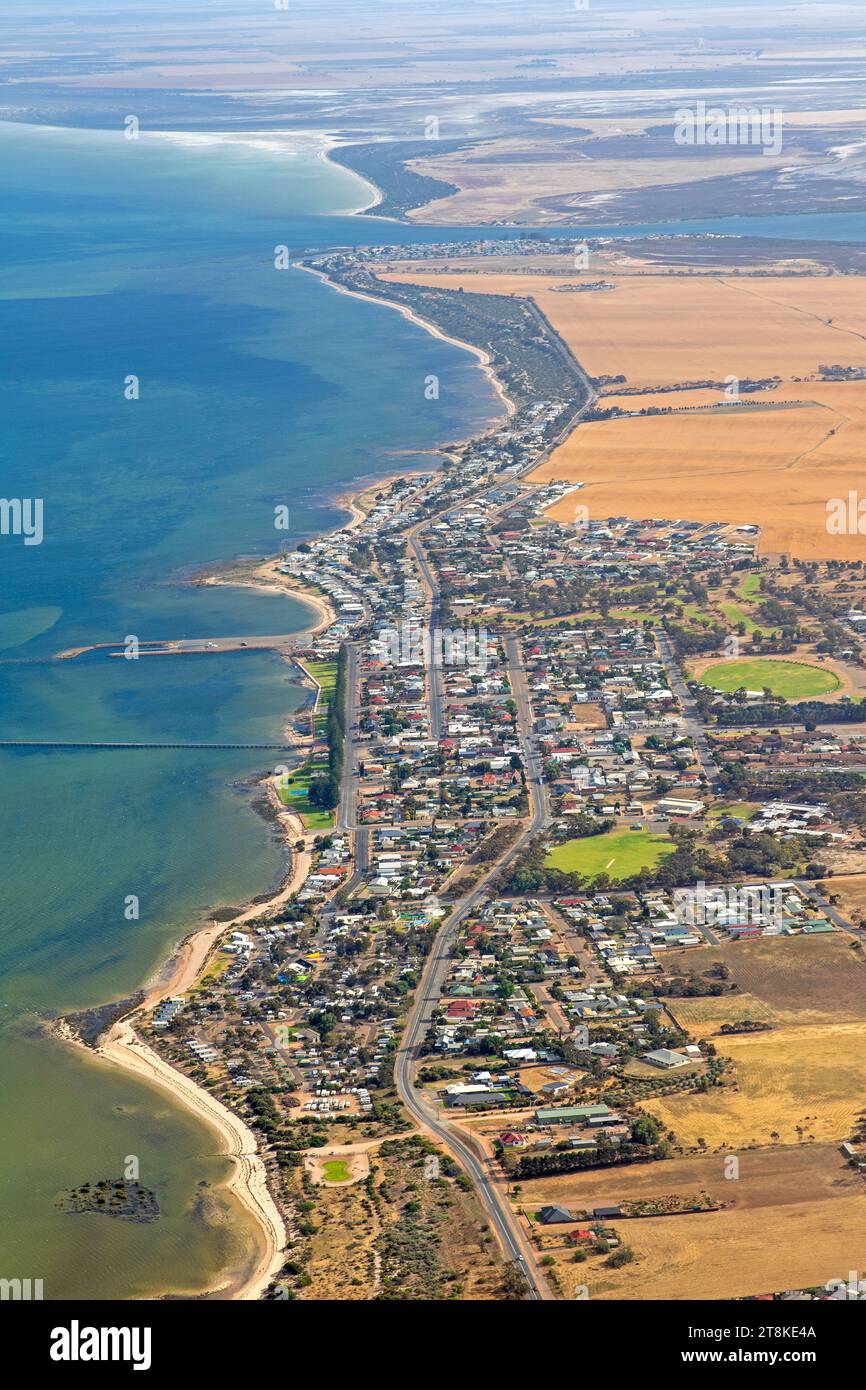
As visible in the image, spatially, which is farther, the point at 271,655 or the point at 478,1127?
the point at 271,655

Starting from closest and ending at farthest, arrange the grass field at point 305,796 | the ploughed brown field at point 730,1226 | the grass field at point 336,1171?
the ploughed brown field at point 730,1226
the grass field at point 336,1171
the grass field at point 305,796

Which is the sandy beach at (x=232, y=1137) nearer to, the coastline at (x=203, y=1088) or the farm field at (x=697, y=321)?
the coastline at (x=203, y=1088)

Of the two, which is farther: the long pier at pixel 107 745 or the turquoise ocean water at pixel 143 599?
the long pier at pixel 107 745

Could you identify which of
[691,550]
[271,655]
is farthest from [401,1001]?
[691,550]

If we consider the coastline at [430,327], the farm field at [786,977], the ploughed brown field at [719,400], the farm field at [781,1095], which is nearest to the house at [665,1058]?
the farm field at [781,1095]

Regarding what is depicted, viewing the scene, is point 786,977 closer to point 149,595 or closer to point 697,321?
point 149,595

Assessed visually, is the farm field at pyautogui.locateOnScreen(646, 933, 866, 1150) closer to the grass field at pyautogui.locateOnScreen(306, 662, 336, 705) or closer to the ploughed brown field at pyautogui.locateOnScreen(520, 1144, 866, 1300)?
the ploughed brown field at pyautogui.locateOnScreen(520, 1144, 866, 1300)

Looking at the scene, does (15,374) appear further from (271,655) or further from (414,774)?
(414,774)
